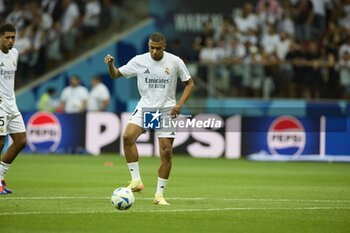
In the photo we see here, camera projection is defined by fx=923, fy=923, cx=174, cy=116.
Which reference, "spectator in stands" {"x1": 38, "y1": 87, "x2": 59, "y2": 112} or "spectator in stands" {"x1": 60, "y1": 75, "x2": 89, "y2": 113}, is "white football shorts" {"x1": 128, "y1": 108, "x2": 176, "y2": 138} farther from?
"spectator in stands" {"x1": 38, "y1": 87, "x2": 59, "y2": 112}

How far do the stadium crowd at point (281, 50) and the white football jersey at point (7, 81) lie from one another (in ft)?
41.9

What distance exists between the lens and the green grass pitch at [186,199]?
448 inches

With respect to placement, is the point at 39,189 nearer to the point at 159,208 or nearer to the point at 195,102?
the point at 159,208

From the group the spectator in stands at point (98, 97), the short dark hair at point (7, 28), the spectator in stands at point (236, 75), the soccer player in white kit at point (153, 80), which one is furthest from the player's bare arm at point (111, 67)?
the spectator in stands at point (98, 97)

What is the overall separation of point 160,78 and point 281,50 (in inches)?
583

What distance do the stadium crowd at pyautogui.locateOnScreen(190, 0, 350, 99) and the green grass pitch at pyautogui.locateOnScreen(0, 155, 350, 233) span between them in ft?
13.1

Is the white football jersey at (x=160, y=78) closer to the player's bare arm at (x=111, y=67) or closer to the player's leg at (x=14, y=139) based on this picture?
the player's bare arm at (x=111, y=67)

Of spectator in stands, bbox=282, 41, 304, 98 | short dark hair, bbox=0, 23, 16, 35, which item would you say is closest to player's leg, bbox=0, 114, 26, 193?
short dark hair, bbox=0, 23, 16, 35

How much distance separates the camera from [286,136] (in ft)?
86.1

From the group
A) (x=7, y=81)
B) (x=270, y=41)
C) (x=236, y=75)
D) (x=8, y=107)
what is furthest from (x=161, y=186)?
(x=270, y=41)

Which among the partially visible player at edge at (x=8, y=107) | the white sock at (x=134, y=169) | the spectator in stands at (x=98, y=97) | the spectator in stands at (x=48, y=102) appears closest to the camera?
the white sock at (x=134, y=169)

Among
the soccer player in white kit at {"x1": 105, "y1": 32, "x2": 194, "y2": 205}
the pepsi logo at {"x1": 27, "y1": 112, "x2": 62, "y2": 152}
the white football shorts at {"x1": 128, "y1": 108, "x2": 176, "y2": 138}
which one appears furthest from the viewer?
the pepsi logo at {"x1": 27, "y1": 112, "x2": 62, "y2": 152}

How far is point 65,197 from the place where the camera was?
1455 centimetres

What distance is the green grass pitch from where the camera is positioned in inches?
448
